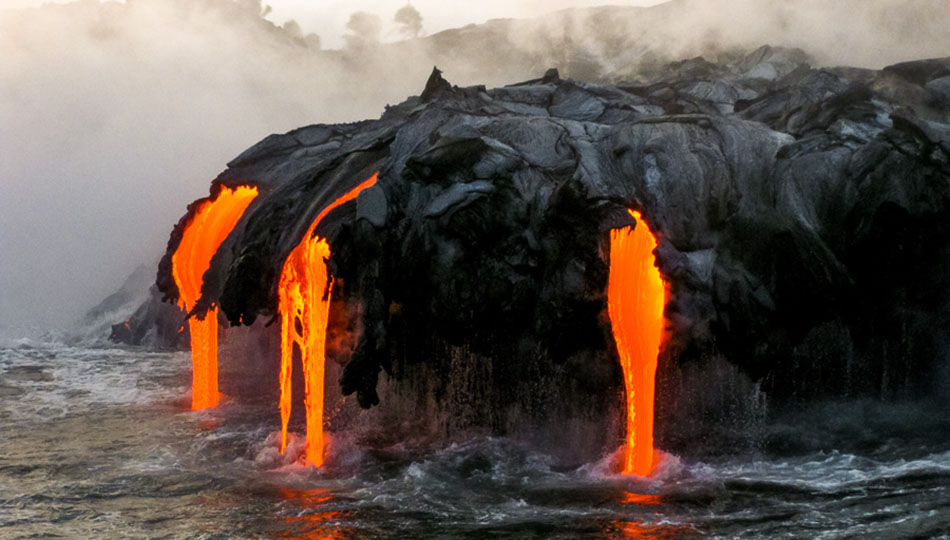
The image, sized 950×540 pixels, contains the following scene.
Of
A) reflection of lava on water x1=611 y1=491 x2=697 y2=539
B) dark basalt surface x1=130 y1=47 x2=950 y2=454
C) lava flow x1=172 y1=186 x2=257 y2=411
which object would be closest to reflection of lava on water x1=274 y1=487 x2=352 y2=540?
dark basalt surface x1=130 y1=47 x2=950 y2=454

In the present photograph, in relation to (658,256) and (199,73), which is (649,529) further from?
(199,73)

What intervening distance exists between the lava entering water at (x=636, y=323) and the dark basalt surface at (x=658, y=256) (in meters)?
0.21

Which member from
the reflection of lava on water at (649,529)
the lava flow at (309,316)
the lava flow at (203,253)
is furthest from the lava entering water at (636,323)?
the lava flow at (203,253)

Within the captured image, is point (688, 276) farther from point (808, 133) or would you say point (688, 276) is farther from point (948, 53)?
point (948, 53)

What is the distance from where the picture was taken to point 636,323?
527 inches

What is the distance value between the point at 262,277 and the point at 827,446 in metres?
7.76

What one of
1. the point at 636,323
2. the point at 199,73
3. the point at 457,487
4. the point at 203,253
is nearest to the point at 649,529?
the point at 457,487

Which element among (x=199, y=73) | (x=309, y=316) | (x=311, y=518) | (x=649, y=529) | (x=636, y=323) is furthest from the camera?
(x=199, y=73)

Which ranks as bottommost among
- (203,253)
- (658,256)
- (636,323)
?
(636,323)

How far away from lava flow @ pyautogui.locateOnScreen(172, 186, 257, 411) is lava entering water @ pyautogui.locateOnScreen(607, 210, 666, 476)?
24.2 feet

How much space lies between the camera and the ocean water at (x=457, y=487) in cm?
1077

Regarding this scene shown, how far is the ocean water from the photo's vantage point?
10.8m

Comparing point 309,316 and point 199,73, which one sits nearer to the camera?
point 309,316

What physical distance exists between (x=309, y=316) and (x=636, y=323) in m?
4.30
